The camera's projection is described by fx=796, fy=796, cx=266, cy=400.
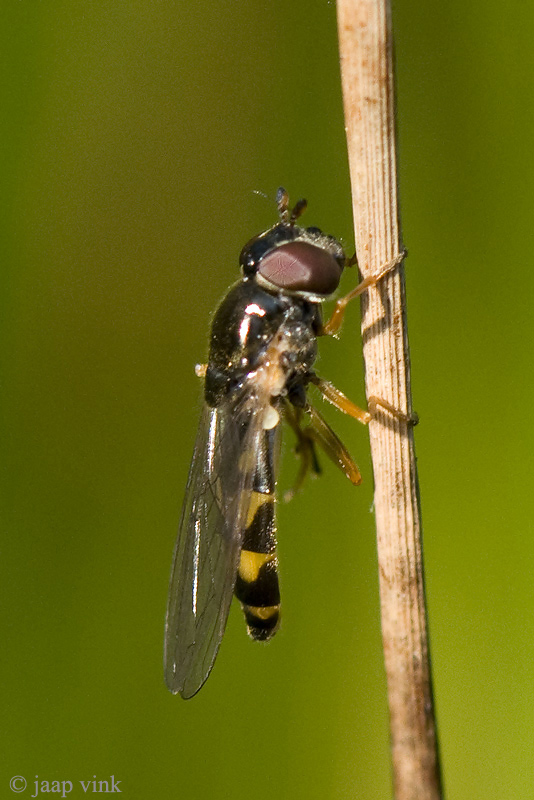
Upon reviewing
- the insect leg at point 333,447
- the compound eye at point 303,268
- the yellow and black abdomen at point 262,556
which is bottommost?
the yellow and black abdomen at point 262,556

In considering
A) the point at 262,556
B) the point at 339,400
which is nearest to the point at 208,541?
the point at 262,556

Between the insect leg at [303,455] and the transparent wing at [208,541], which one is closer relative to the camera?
the transparent wing at [208,541]

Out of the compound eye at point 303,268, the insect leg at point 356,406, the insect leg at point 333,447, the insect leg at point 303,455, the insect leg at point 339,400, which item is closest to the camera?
the insect leg at point 356,406

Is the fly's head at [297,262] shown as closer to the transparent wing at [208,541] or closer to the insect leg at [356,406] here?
the insect leg at [356,406]

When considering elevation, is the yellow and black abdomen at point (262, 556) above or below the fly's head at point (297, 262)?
below

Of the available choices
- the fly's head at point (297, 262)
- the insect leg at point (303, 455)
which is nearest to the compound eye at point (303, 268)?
the fly's head at point (297, 262)

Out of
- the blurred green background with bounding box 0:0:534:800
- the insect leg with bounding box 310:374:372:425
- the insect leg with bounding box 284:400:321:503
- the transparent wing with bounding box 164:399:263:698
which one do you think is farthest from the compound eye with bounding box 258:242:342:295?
the insect leg with bounding box 284:400:321:503

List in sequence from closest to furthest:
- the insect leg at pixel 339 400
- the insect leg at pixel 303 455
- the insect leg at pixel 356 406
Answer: the insect leg at pixel 356 406 → the insect leg at pixel 339 400 → the insect leg at pixel 303 455
